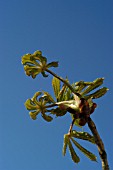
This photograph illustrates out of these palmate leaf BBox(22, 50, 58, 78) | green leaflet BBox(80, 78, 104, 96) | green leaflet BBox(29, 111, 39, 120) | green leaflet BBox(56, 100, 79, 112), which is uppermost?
palmate leaf BBox(22, 50, 58, 78)

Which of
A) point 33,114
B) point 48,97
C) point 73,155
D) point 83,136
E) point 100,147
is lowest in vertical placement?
point 100,147

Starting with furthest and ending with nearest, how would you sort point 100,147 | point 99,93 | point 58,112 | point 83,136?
point 83,136
point 99,93
point 58,112
point 100,147

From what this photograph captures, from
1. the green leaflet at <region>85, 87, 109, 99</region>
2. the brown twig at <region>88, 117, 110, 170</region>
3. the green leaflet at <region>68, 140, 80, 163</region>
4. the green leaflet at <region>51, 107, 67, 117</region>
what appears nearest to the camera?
the brown twig at <region>88, 117, 110, 170</region>

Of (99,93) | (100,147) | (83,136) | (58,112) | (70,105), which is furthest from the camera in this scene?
(83,136)

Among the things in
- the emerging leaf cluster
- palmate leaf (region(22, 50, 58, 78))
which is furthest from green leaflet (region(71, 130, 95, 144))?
palmate leaf (region(22, 50, 58, 78))

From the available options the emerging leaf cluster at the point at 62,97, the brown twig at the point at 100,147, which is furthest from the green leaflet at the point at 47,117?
the brown twig at the point at 100,147

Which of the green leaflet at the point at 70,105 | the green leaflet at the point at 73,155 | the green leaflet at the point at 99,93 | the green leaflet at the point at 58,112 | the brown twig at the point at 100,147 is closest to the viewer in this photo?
the brown twig at the point at 100,147

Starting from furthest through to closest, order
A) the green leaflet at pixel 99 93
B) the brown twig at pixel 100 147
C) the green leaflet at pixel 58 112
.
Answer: the green leaflet at pixel 99 93, the green leaflet at pixel 58 112, the brown twig at pixel 100 147

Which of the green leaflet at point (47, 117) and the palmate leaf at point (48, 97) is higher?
the palmate leaf at point (48, 97)

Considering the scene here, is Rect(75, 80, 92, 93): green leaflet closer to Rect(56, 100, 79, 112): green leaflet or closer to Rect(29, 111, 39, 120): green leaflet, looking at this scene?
Rect(56, 100, 79, 112): green leaflet

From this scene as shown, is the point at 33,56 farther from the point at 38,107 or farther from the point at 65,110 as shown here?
the point at 65,110

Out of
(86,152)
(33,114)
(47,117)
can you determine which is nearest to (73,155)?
(86,152)

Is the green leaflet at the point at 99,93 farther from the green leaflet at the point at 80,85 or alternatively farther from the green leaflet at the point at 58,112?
the green leaflet at the point at 58,112

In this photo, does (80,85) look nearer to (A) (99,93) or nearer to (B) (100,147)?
(A) (99,93)
